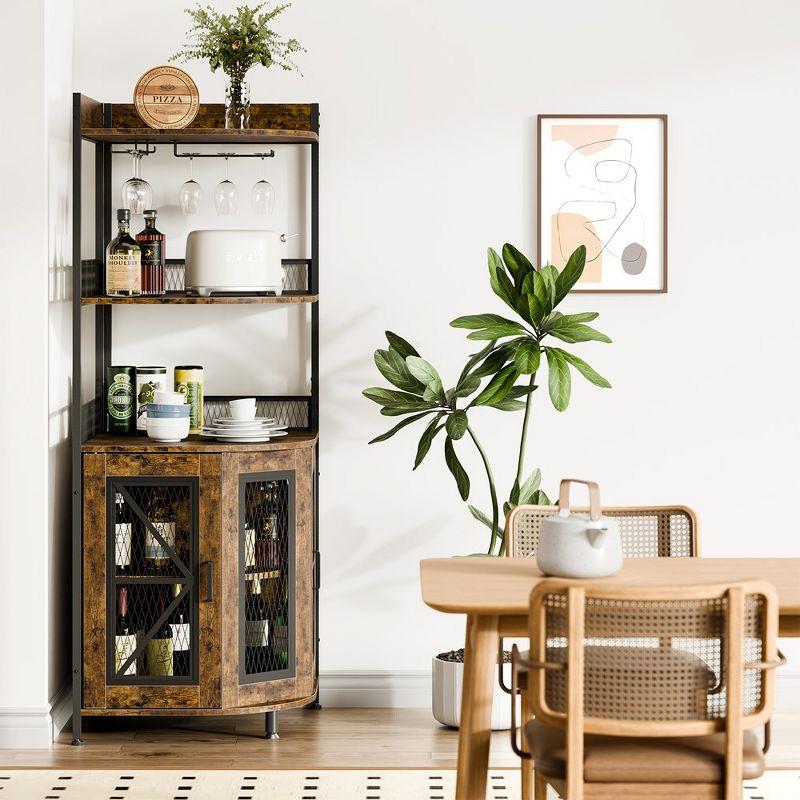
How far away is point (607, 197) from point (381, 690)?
1.95 meters

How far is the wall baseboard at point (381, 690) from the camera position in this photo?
159 inches

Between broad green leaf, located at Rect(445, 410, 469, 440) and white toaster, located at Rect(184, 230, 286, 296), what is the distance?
2.51 feet

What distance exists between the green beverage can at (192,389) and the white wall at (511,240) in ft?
0.71

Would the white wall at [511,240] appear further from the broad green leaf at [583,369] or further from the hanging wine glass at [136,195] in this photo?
the broad green leaf at [583,369]

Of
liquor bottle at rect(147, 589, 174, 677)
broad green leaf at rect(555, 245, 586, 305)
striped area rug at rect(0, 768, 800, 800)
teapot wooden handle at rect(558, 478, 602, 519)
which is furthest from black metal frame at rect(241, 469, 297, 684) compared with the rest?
teapot wooden handle at rect(558, 478, 602, 519)

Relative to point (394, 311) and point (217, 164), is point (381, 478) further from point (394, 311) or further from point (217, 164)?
point (217, 164)

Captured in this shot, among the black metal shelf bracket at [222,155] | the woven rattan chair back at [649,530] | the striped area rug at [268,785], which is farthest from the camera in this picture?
the black metal shelf bracket at [222,155]

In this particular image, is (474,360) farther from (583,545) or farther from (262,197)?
(583,545)

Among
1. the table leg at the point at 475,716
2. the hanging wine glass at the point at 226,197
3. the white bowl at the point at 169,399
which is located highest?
the hanging wine glass at the point at 226,197

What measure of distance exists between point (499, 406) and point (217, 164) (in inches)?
52.9

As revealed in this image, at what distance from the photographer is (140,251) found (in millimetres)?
3680

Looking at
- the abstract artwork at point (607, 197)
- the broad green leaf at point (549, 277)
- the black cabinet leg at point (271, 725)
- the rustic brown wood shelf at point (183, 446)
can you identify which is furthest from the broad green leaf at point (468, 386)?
the black cabinet leg at point (271, 725)

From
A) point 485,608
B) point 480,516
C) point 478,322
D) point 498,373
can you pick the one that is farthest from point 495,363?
point 485,608

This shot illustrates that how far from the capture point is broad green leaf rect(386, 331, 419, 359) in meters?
3.67
